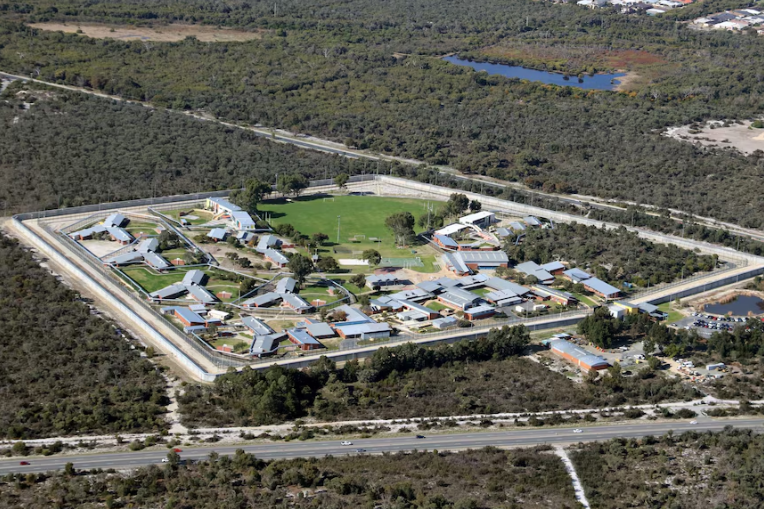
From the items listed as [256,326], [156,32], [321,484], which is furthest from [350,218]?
[156,32]

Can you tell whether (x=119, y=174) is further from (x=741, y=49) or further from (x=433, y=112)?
(x=741, y=49)

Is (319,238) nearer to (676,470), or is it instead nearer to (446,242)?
(446,242)

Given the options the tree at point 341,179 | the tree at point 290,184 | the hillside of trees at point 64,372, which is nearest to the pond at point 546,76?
the tree at point 341,179

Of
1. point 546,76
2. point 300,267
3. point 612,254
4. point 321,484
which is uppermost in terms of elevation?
point 546,76

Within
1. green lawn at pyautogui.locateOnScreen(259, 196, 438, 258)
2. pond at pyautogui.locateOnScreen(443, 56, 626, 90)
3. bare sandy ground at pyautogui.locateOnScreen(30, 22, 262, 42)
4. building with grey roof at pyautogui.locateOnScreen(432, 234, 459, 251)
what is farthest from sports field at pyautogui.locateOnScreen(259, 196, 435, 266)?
bare sandy ground at pyautogui.locateOnScreen(30, 22, 262, 42)

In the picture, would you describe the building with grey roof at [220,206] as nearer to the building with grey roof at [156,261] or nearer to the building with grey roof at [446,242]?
the building with grey roof at [156,261]

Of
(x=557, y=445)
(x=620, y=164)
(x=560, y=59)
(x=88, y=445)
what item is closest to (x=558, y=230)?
(x=620, y=164)
